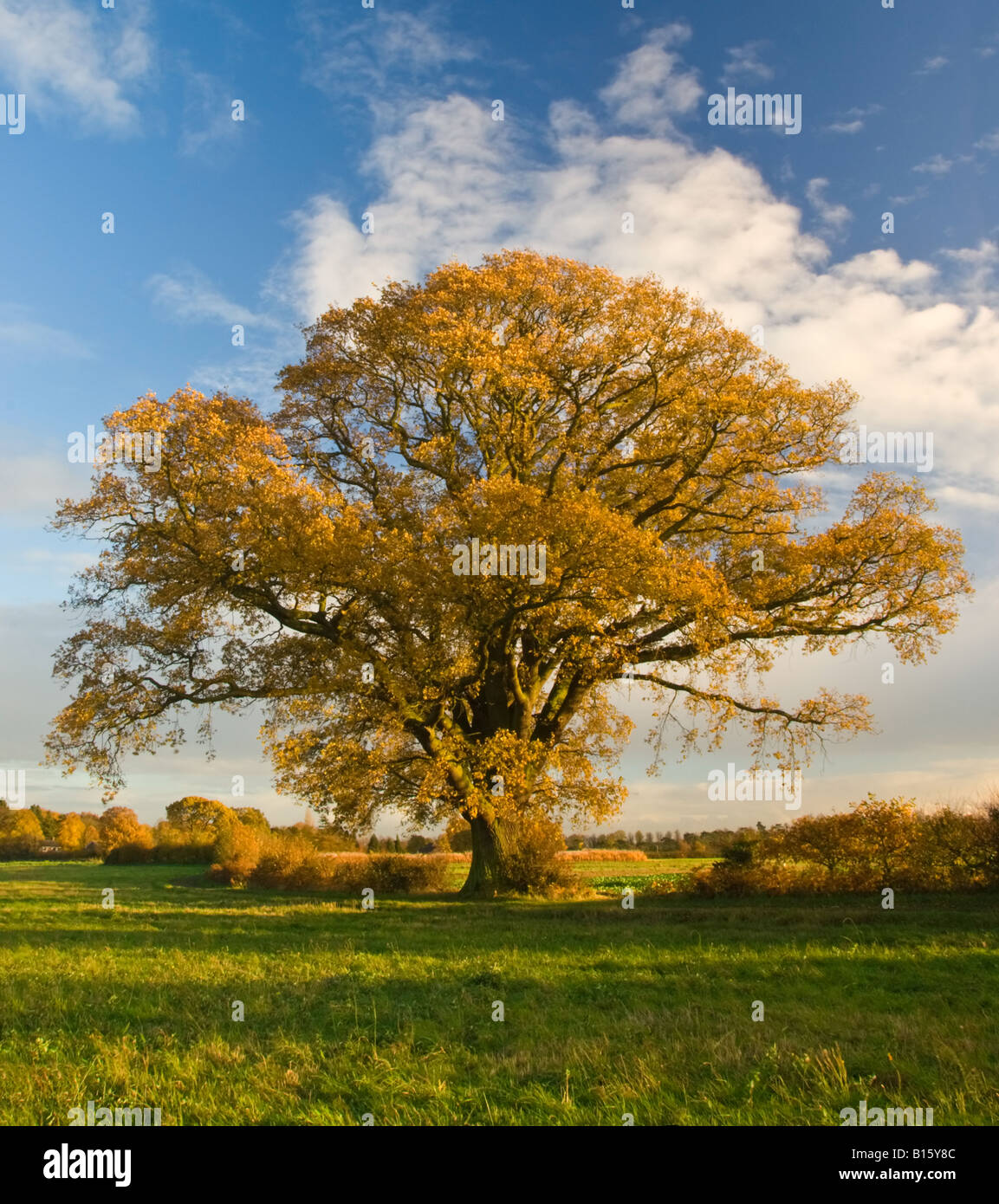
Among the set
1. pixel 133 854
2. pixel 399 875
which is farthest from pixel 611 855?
pixel 133 854

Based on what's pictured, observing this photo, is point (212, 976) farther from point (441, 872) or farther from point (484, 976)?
point (441, 872)

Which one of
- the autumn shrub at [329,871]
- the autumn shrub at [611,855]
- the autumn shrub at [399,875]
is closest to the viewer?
the autumn shrub at [399,875]

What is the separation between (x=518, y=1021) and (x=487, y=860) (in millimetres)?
16593

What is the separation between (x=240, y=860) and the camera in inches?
1437

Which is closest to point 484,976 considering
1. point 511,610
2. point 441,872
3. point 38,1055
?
point 38,1055

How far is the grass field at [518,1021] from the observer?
19.9 ft

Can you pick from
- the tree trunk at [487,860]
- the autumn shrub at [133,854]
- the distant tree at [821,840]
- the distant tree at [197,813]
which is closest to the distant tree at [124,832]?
the autumn shrub at [133,854]

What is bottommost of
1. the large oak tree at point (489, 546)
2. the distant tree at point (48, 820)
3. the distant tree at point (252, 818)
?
the distant tree at point (48, 820)

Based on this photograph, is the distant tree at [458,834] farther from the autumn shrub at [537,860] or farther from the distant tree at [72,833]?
the distant tree at [72,833]

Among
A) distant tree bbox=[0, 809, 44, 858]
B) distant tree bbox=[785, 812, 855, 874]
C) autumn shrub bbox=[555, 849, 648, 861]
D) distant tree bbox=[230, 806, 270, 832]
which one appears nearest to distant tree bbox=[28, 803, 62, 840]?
distant tree bbox=[0, 809, 44, 858]

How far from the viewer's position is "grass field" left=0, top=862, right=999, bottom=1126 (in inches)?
239

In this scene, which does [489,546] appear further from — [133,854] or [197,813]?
[133,854]

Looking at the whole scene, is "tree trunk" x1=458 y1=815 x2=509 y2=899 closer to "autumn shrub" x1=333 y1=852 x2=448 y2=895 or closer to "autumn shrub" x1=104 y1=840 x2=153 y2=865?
"autumn shrub" x1=333 y1=852 x2=448 y2=895

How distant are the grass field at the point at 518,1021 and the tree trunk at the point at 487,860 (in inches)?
281
